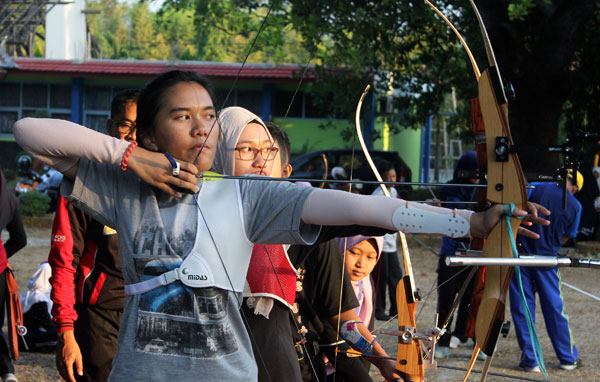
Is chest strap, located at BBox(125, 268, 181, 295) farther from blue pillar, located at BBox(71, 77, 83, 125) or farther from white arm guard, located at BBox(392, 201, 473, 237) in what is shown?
blue pillar, located at BBox(71, 77, 83, 125)

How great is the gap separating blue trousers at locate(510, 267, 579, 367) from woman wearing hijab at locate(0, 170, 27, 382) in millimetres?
3631

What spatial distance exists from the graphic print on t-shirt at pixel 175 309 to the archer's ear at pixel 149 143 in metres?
0.24

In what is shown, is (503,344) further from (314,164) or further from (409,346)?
(314,164)

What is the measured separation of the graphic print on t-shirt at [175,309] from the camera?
5.64ft

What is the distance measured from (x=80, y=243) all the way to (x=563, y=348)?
4000 millimetres

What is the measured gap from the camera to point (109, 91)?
21.9 m

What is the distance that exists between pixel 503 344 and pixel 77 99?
17454mm

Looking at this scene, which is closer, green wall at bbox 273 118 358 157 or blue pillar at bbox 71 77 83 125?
green wall at bbox 273 118 358 157

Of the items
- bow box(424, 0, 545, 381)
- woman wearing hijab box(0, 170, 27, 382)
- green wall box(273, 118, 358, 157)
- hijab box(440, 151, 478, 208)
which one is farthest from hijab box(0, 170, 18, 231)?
green wall box(273, 118, 358, 157)

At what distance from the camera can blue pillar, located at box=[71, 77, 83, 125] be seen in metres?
21.0

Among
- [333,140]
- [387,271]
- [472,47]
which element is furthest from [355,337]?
[333,140]

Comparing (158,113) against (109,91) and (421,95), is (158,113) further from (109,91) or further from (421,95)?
(109,91)

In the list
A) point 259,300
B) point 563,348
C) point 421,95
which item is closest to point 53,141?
point 259,300

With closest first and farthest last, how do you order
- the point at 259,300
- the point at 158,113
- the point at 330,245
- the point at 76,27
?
the point at 158,113
the point at 259,300
the point at 330,245
the point at 76,27
